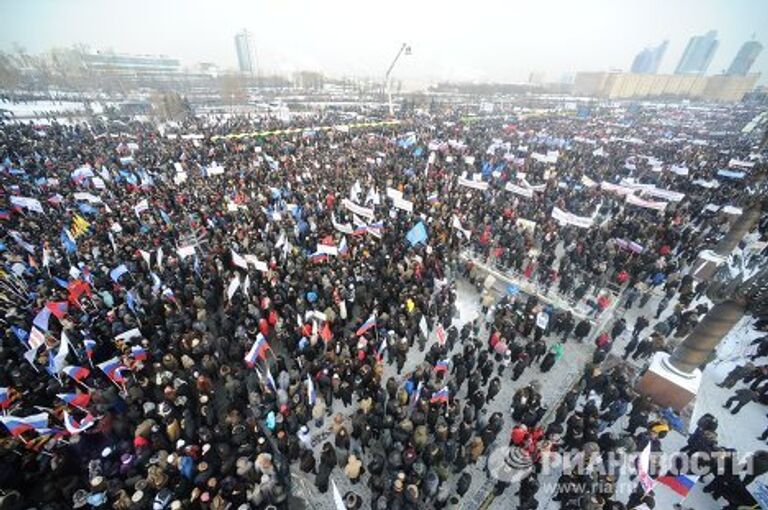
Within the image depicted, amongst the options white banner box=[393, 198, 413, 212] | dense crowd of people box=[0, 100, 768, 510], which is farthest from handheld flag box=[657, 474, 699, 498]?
white banner box=[393, 198, 413, 212]

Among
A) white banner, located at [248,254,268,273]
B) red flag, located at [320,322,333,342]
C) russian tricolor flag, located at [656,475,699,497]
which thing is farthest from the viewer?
white banner, located at [248,254,268,273]

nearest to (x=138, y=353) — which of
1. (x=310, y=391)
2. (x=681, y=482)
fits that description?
(x=310, y=391)

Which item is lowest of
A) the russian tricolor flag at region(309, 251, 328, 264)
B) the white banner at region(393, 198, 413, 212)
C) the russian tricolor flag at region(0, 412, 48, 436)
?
the russian tricolor flag at region(309, 251, 328, 264)

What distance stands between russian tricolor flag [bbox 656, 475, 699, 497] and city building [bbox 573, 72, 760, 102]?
147 metres

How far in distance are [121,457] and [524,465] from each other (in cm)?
719

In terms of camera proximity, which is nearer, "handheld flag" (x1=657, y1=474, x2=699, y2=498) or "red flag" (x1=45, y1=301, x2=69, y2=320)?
"handheld flag" (x1=657, y1=474, x2=699, y2=498)

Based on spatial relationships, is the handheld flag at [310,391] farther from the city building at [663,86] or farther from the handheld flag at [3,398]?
the city building at [663,86]

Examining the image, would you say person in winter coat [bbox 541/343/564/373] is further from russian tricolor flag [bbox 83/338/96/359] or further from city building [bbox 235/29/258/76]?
city building [bbox 235/29/258/76]

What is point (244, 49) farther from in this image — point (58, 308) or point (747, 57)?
point (747, 57)

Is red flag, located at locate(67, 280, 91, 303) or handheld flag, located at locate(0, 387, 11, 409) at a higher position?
handheld flag, located at locate(0, 387, 11, 409)

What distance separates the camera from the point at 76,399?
6.30 m

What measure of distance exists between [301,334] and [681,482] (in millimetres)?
7776

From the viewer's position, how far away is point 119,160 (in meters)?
20.2

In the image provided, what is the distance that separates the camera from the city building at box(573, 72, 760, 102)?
4316 inches
